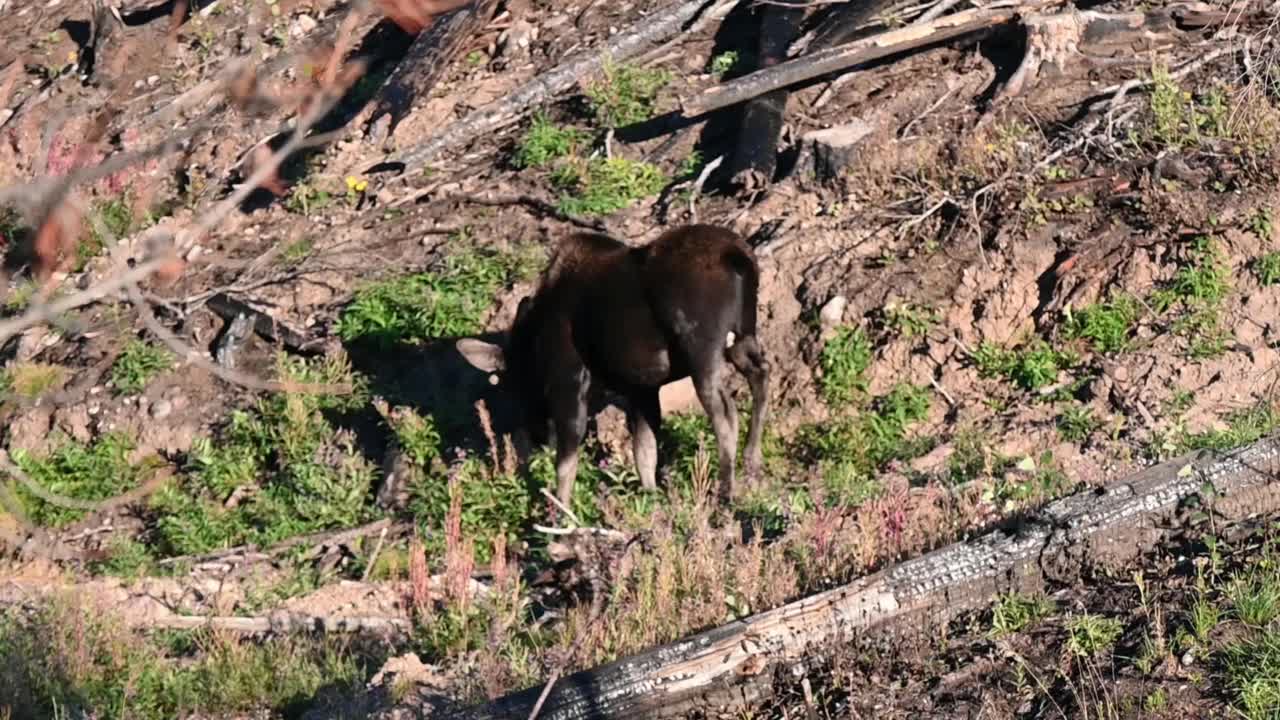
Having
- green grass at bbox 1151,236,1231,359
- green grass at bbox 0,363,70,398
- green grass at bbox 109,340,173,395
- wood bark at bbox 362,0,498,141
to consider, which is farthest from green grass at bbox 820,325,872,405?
green grass at bbox 0,363,70,398

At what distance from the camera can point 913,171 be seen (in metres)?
12.7

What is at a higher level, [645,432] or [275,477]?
[645,432]

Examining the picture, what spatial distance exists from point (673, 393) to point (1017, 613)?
5103 millimetres

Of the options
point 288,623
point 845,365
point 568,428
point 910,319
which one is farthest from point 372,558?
point 910,319

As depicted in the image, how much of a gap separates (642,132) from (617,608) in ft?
24.6

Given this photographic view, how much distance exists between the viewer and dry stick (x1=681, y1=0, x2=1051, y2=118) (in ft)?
45.2

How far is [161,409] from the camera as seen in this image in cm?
1351

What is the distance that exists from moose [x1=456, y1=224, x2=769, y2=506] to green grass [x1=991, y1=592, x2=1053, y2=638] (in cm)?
355

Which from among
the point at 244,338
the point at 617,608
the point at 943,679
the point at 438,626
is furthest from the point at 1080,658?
the point at 244,338

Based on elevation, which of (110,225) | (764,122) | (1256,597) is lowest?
(764,122)

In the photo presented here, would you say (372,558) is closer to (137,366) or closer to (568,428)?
(568,428)

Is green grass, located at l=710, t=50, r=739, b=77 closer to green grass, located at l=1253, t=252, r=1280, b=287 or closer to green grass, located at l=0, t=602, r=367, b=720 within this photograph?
green grass, located at l=1253, t=252, r=1280, b=287

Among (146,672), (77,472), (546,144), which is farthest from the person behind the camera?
(546,144)

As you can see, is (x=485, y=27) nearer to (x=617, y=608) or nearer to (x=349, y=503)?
(x=349, y=503)
